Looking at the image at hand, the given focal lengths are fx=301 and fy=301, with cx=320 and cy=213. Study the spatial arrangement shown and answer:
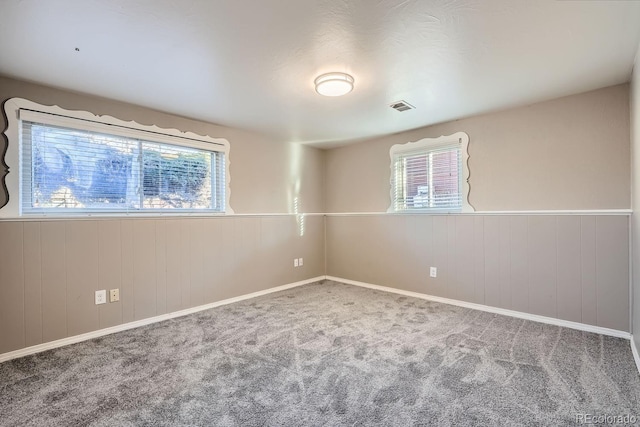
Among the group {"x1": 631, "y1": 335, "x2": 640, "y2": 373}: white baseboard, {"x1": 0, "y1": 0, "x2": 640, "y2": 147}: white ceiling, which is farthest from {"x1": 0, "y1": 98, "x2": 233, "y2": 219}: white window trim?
{"x1": 631, "y1": 335, "x2": 640, "y2": 373}: white baseboard

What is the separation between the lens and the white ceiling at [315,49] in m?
1.64

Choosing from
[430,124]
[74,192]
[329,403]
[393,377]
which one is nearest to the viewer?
[329,403]

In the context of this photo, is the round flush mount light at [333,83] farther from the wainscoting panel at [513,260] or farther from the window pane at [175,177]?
the wainscoting panel at [513,260]

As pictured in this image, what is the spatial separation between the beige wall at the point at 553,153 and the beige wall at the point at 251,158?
1810 millimetres

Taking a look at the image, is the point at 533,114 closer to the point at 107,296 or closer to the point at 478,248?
the point at 478,248

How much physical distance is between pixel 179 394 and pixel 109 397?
41cm

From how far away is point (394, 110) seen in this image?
3236 mm

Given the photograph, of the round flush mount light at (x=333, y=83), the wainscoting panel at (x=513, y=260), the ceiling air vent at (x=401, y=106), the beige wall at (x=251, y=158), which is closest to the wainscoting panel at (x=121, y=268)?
the beige wall at (x=251, y=158)

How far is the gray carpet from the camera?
1.63 m

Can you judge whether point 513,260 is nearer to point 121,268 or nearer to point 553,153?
point 553,153

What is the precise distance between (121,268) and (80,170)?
98cm

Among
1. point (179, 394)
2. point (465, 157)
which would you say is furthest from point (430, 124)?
point (179, 394)

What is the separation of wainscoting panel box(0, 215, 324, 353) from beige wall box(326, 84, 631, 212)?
2689mm

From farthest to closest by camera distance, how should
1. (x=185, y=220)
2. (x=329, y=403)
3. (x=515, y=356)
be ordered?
(x=185, y=220) → (x=515, y=356) → (x=329, y=403)
